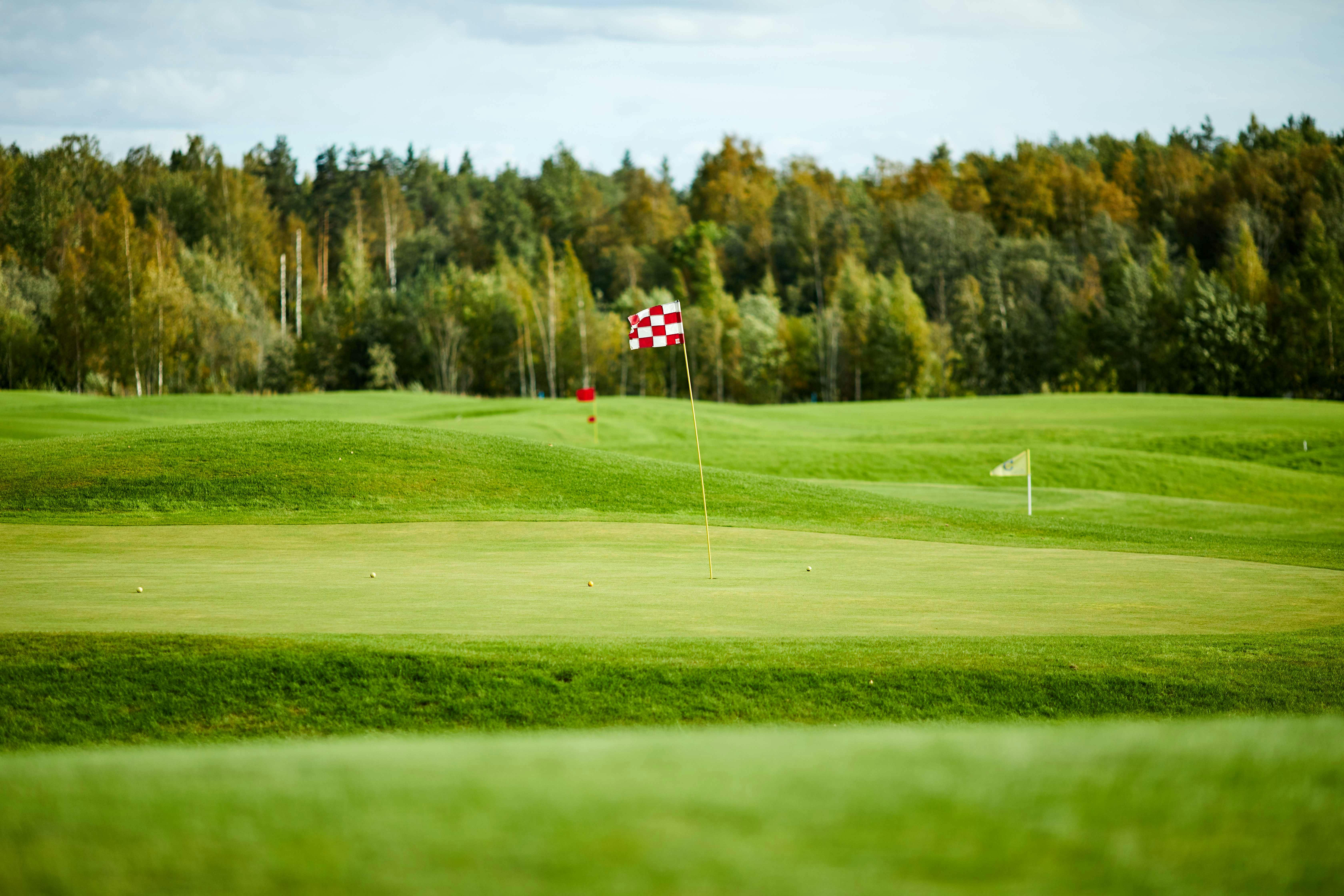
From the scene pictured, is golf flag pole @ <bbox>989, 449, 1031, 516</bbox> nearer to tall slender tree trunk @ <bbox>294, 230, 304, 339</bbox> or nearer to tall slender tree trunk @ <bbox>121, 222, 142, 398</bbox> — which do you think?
tall slender tree trunk @ <bbox>121, 222, 142, 398</bbox>

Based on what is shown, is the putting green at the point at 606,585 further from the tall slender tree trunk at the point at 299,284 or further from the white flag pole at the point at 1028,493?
the tall slender tree trunk at the point at 299,284

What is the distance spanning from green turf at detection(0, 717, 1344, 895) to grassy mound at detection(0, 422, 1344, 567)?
13870mm

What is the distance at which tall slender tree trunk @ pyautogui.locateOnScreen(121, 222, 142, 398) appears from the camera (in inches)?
2201

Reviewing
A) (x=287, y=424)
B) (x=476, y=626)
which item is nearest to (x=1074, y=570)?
(x=476, y=626)

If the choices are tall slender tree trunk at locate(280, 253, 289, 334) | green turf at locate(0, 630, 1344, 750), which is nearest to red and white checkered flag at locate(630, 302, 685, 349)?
green turf at locate(0, 630, 1344, 750)

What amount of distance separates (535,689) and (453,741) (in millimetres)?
3341

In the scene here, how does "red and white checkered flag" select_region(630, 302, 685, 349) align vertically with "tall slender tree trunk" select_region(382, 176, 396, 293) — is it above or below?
below

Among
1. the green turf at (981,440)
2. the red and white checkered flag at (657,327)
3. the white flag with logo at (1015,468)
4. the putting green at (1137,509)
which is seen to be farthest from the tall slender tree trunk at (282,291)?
the red and white checkered flag at (657,327)

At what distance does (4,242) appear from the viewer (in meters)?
70.2

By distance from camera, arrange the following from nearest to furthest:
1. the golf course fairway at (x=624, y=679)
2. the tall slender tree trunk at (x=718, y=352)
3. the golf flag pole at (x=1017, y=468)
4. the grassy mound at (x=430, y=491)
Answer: the golf course fairway at (x=624, y=679) < the grassy mound at (x=430, y=491) < the golf flag pole at (x=1017, y=468) < the tall slender tree trunk at (x=718, y=352)

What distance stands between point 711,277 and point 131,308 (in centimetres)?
3983

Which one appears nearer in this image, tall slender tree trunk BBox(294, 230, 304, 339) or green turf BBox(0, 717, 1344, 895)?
green turf BBox(0, 717, 1344, 895)

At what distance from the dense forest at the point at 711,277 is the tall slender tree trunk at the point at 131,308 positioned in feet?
0.64

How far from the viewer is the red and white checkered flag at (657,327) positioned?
1328cm
